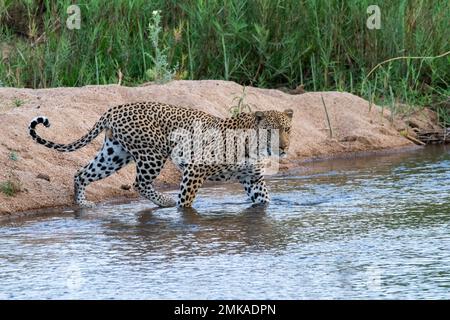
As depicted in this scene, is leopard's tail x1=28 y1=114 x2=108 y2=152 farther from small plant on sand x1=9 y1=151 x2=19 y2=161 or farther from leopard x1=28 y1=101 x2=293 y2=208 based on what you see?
small plant on sand x1=9 y1=151 x2=19 y2=161

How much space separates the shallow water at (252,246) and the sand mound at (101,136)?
0.49 metres

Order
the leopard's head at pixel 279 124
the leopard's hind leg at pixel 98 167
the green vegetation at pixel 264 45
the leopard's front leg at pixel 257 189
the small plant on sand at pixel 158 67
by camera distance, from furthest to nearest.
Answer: the green vegetation at pixel 264 45 < the small plant on sand at pixel 158 67 < the leopard's hind leg at pixel 98 167 < the leopard's front leg at pixel 257 189 < the leopard's head at pixel 279 124

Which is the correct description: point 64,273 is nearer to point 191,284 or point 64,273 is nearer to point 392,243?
point 191,284

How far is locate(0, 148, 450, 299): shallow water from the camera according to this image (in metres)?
7.39

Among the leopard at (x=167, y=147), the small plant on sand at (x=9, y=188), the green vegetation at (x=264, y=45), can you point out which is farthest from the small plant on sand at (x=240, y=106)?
the small plant on sand at (x=9, y=188)

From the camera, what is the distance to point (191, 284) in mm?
7453

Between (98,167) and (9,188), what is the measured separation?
753mm

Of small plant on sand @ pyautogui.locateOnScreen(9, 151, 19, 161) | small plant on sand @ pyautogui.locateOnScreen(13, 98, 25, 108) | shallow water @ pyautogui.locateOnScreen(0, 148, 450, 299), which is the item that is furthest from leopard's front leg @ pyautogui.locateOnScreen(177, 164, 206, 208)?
small plant on sand @ pyautogui.locateOnScreen(13, 98, 25, 108)

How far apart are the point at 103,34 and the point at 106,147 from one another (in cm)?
420

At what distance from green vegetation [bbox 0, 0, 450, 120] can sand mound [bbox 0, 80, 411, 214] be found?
536 mm

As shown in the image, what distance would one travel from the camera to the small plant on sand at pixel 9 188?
33.6 ft

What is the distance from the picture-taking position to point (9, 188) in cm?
1026

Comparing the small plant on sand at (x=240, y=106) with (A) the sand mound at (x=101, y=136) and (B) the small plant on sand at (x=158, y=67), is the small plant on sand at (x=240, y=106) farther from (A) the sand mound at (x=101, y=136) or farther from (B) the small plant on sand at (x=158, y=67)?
(B) the small plant on sand at (x=158, y=67)
